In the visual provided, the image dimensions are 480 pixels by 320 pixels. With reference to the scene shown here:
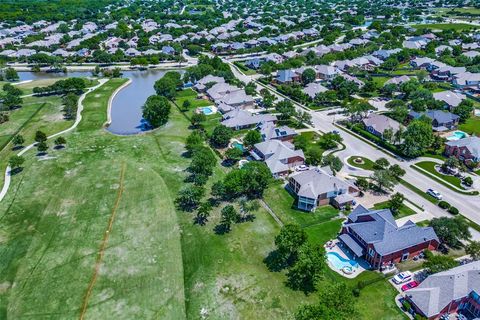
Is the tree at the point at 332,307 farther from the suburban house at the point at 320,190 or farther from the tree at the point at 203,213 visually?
the tree at the point at 203,213

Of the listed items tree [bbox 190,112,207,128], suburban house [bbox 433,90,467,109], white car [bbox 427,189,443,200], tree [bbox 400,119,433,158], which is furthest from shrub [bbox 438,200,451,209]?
tree [bbox 190,112,207,128]

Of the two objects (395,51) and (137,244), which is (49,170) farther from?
(395,51)

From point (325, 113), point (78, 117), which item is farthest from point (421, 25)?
point (78, 117)

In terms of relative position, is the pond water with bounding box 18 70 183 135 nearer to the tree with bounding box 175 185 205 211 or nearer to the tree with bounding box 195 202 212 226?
the tree with bounding box 175 185 205 211

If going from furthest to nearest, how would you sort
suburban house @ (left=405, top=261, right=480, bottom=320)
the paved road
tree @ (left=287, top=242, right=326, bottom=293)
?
the paved road < tree @ (left=287, top=242, right=326, bottom=293) < suburban house @ (left=405, top=261, right=480, bottom=320)

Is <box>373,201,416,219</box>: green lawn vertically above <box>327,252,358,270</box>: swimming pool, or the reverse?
<box>327,252,358,270</box>: swimming pool

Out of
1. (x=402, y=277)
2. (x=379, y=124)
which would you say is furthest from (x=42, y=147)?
(x=379, y=124)

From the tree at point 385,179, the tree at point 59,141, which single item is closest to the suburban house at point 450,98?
the tree at point 385,179
